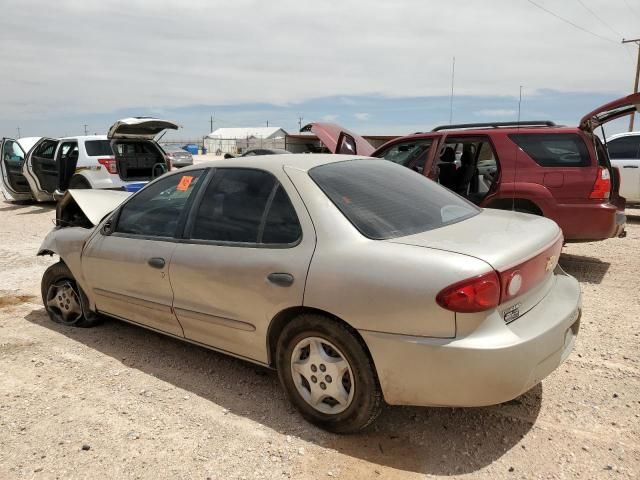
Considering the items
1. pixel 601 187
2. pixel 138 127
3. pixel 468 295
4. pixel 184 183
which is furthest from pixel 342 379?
pixel 138 127

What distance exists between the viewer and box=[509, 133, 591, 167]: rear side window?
546cm

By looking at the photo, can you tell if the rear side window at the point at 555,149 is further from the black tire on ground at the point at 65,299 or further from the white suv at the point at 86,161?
the white suv at the point at 86,161

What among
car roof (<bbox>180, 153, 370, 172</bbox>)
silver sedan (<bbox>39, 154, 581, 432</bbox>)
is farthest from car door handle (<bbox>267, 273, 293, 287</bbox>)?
car roof (<bbox>180, 153, 370, 172</bbox>)

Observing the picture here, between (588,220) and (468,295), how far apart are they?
3.83m

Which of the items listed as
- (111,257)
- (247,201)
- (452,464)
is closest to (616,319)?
(452,464)

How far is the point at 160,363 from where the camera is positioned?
3773 mm

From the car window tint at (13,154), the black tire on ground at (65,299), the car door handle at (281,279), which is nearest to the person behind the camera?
the car door handle at (281,279)

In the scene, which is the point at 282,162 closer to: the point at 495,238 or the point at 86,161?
the point at 495,238

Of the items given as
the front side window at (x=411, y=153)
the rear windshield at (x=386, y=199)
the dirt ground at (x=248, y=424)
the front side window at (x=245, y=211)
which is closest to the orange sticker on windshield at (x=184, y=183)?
the front side window at (x=245, y=211)

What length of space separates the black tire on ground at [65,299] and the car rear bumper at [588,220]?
4.75 metres

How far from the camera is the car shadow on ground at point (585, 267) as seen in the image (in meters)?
5.75

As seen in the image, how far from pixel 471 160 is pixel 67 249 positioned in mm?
4948

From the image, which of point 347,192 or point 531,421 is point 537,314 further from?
point 347,192

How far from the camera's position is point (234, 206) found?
10.6 feet
